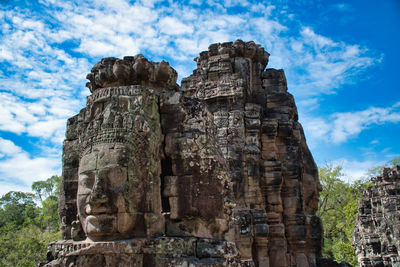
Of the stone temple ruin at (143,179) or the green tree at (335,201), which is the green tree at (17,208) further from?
the stone temple ruin at (143,179)

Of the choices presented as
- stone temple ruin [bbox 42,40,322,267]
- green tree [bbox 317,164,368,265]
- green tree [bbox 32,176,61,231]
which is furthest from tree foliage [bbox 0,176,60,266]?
green tree [bbox 317,164,368,265]

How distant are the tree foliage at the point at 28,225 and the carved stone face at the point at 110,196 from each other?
13.3 meters

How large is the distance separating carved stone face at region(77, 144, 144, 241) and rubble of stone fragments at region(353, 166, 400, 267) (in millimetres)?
12785

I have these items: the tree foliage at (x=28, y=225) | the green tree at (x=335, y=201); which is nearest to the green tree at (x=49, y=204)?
the tree foliage at (x=28, y=225)

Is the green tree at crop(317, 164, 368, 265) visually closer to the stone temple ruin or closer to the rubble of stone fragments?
the rubble of stone fragments

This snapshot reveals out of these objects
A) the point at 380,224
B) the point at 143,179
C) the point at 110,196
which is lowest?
the point at 380,224

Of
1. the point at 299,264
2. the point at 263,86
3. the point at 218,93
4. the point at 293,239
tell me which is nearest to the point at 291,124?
the point at 263,86

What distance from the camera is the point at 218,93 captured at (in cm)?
1082

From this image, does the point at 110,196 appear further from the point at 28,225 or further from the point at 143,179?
the point at 28,225

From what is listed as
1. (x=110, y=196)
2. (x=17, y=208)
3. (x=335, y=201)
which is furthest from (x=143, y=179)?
(x=17, y=208)

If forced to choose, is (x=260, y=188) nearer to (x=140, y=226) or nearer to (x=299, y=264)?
(x=299, y=264)

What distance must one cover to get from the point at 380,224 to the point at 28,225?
29775 millimetres

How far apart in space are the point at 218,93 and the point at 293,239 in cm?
482

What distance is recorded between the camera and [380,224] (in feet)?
48.2
